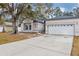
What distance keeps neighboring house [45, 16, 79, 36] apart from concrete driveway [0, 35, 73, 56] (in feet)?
0.96

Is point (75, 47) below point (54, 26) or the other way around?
below

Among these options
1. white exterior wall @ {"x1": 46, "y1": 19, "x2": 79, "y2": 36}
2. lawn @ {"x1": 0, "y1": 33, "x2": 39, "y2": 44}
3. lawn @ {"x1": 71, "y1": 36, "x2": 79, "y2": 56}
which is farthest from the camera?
lawn @ {"x1": 0, "y1": 33, "x2": 39, "y2": 44}

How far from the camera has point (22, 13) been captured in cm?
684

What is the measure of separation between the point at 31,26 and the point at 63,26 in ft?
4.23

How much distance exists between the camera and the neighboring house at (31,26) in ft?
20.9

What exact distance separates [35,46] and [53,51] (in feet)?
2.71

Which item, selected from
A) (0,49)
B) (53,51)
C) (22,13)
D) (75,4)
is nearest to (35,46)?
(53,51)

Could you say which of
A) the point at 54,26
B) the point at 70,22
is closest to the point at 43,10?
the point at 54,26

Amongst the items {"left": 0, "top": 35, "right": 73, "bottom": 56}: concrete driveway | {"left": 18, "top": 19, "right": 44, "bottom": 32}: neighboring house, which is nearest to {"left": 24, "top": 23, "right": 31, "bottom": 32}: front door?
{"left": 18, "top": 19, "right": 44, "bottom": 32}: neighboring house

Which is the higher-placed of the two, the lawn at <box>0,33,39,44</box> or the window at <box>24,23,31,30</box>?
the window at <box>24,23,31,30</box>

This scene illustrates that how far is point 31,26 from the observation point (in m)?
6.54

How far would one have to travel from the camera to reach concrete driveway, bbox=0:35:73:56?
5.27 m

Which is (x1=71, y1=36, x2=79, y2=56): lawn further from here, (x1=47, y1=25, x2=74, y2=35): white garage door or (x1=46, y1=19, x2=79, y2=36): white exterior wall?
(x1=47, y1=25, x2=74, y2=35): white garage door

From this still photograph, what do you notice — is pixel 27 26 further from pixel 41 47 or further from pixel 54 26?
pixel 41 47
